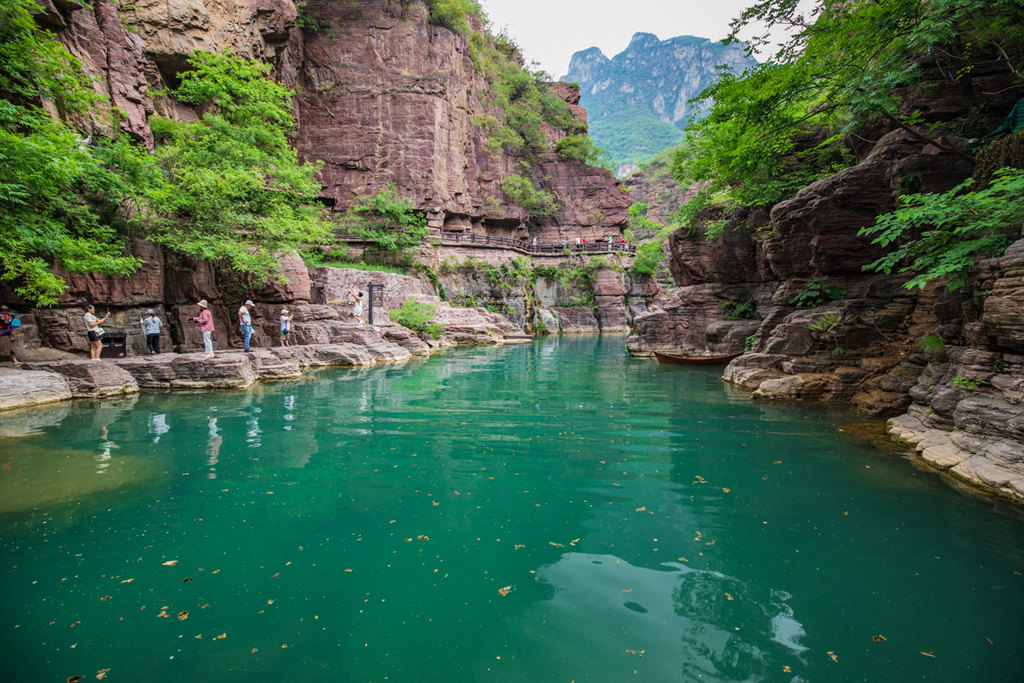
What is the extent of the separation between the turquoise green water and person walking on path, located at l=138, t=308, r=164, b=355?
6487 millimetres

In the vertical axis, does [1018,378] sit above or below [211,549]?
above

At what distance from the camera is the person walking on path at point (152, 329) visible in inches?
490

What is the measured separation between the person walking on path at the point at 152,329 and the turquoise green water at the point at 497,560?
6.49 m

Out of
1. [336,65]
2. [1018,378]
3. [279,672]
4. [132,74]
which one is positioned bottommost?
[279,672]

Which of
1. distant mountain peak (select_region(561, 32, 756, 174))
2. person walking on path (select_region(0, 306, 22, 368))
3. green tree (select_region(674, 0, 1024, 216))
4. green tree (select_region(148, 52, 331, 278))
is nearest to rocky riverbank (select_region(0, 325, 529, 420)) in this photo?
person walking on path (select_region(0, 306, 22, 368))

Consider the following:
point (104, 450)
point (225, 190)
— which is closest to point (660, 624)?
point (104, 450)

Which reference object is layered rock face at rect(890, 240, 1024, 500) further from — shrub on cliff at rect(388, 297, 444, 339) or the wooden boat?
shrub on cliff at rect(388, 297, 444, 339)

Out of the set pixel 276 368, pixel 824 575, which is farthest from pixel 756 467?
pixel 276 368

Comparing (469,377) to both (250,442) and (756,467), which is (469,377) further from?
(756,467)

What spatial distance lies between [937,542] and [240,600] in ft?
16.7

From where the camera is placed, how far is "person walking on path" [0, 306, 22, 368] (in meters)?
10.0

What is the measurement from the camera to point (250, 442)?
654 cm

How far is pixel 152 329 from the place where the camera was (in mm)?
12438

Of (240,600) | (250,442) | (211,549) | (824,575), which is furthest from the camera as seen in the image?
(250,442)
